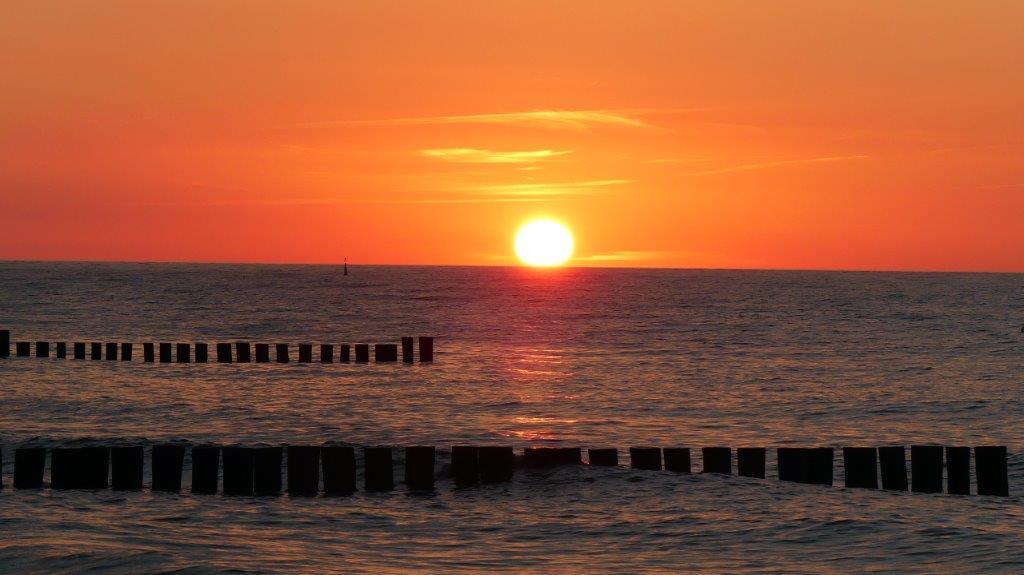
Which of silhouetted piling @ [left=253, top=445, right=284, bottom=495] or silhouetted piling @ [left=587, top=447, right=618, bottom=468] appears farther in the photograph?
silhouetted piling @ [left=587, top=447, right=618, bottom=468]

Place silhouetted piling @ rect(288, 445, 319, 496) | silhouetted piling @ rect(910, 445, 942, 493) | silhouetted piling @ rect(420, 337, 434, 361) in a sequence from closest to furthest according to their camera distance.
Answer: silhouetted piling @ rect(288, 445, 319, 496) → silhouetted piling @ rect(910, 445, 942, 493) → silhouetted piling @ rect(420, 337, 434, 361)

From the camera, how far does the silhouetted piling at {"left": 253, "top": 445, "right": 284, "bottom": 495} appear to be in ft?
64.4

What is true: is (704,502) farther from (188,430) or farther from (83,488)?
(188,430)

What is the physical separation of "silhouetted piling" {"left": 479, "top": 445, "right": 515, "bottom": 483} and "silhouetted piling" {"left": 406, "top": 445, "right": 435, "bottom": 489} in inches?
35.5

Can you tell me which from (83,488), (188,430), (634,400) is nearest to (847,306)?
(634,400)

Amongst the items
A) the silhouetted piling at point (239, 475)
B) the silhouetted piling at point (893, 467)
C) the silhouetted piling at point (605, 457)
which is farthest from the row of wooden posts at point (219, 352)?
the silhouetted piling at point (893, 467)

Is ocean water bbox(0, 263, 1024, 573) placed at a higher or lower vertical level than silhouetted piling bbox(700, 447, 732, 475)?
lower

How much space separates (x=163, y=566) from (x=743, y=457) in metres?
10.6

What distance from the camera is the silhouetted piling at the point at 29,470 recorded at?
19703mm

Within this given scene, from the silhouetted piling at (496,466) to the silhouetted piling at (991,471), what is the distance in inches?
308

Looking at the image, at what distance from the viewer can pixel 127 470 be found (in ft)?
64.9

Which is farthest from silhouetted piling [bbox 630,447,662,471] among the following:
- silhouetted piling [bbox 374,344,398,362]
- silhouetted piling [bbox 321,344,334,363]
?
silhouetted piling [bbox 374,344,398,362]

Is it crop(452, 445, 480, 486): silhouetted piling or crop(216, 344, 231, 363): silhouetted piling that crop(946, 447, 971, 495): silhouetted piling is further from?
crop(216, 344, 231, 363): silhouetted piling

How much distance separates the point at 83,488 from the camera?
19.7 m
